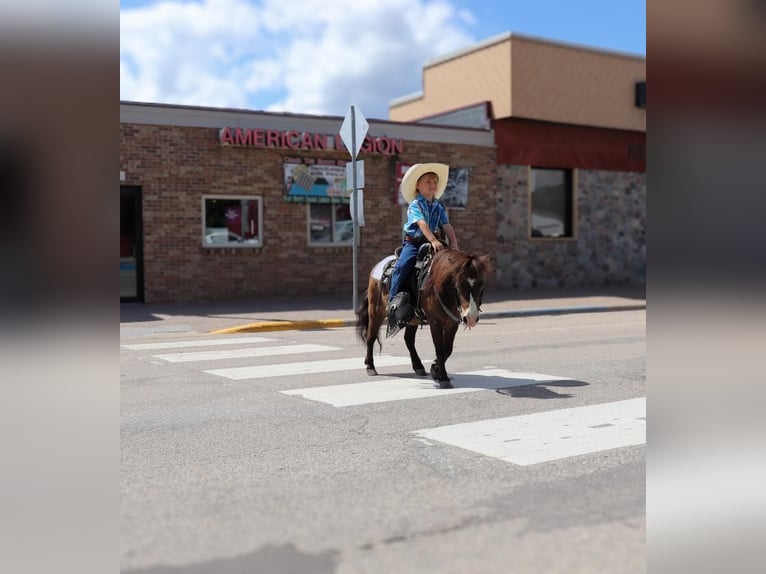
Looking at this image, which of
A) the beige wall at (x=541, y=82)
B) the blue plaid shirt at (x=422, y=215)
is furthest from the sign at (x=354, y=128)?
the beige wall at (x=541, y=82)

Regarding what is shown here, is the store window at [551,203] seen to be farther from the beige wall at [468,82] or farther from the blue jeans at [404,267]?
the blue jeans at [404,267]

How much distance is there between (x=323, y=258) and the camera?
1984 cm

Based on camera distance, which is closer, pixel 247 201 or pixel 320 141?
pixel 247 201

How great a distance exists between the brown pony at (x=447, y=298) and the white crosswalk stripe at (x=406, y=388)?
8.9 inches

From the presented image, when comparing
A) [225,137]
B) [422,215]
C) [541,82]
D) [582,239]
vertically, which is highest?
[541,82]

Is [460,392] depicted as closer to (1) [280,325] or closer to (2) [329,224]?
(1) [280,325]

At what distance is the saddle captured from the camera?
305 inches

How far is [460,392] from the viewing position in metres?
7.32

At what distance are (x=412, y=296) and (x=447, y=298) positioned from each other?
0.59 m

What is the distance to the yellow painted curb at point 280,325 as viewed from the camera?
13867mm

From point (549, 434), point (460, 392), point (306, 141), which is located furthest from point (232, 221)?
point (549, 434)

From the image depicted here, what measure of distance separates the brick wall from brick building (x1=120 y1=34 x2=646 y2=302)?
3 centimetres
